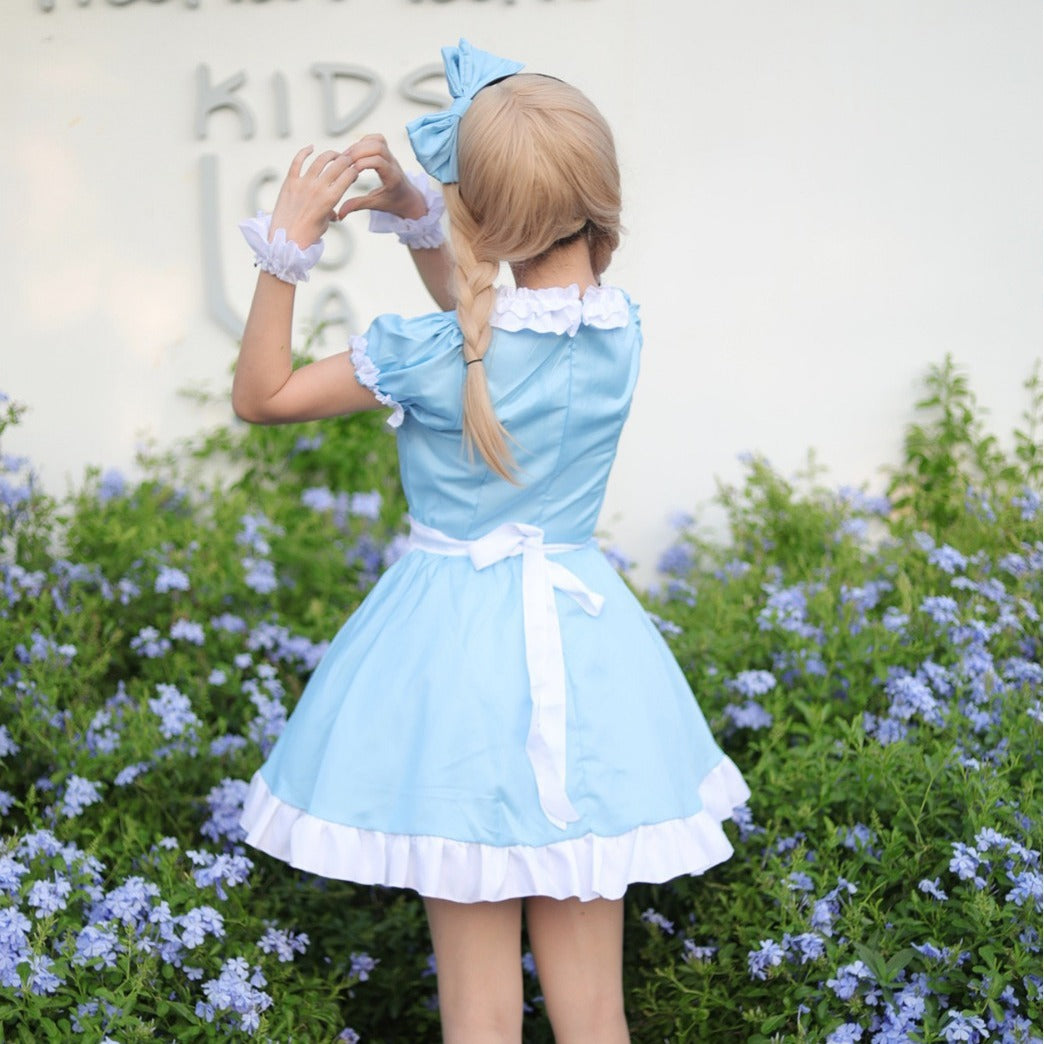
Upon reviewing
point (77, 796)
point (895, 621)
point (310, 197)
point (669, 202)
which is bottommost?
point (77, 796)

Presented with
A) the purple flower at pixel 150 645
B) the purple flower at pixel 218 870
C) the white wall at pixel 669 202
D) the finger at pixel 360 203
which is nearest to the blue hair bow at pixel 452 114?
the finger at pixel 360 203

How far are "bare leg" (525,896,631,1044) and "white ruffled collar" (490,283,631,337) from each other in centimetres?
83

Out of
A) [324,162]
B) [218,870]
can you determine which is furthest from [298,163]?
[218,870]

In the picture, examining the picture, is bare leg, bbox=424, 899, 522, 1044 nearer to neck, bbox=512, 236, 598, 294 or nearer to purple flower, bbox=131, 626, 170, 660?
neck, bbox=512, 236, 598, 294

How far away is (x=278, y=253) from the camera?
1.75 m

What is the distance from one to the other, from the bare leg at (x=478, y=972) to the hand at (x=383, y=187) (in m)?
1.04

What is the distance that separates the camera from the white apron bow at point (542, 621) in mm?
1768

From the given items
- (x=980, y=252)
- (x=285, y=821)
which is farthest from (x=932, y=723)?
(x=980, y=252)

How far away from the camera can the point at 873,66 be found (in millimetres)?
3732

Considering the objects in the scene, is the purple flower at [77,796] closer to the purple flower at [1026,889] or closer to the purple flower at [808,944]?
the purple flower at [808,944]

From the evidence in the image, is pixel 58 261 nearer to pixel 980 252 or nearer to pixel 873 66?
pixel 873 66

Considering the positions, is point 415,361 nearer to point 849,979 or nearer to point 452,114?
point 452,114

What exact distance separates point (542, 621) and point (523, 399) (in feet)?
1.05

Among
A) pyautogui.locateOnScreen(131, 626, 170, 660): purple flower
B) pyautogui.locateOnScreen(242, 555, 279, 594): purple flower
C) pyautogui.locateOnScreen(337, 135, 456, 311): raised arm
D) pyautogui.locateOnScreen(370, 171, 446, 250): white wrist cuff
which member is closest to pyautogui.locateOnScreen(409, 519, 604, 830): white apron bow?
pyautogui.locateOnScreen(337, 135, 456, 311): raised arm
